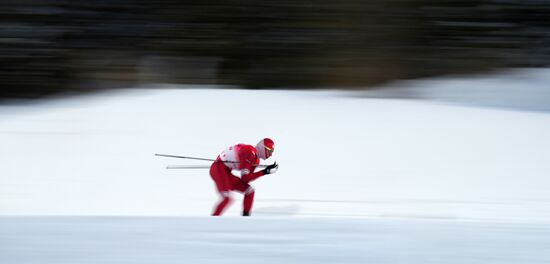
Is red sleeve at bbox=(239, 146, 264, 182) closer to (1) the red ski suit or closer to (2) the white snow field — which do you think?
(1) the red ski suit

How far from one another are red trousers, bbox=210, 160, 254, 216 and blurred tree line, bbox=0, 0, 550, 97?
5.96 m

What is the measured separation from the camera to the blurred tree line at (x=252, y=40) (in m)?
11.7

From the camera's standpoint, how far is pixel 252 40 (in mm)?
12922

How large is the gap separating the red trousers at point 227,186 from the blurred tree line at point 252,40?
235 inches

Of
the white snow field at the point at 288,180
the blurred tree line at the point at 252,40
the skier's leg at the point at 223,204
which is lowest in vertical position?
the skier's leg at the point at 223,204

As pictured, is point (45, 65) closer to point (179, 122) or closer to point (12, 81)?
point (12, 81)

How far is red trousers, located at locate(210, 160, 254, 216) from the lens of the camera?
6.10 m

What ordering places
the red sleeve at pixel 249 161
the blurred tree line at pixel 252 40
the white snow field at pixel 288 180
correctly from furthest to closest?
the blurred tree line at pixel 252 40 < the red sleeve at pixel 249 161 < the white snow field at pixel 288 180

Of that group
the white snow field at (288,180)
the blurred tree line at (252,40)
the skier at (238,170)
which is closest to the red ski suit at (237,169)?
the skier at (238,170)

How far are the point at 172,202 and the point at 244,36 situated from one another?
6.44 m

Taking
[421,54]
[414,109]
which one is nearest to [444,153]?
[414,109]

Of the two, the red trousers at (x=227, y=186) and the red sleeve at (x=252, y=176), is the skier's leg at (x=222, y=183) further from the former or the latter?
the red sleeve at (x=252, y=176)

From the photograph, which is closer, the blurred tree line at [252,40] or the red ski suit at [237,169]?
the red ski suit at [237,169]

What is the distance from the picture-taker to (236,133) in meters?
8.55
